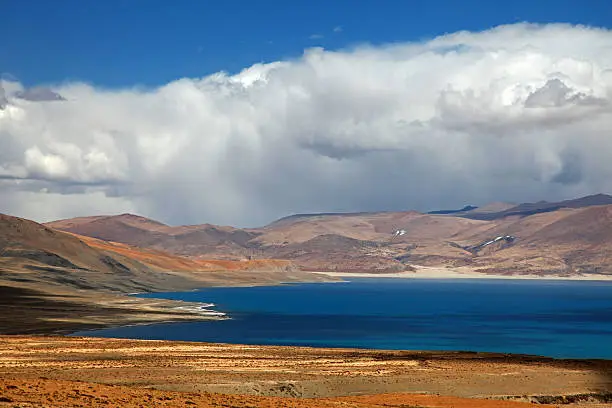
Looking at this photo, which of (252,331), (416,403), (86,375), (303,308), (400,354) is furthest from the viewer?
(303,308)

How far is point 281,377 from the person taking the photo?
191 ft

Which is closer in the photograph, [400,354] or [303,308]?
[400,354]

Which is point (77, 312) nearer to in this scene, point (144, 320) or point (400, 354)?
point (144, 320)

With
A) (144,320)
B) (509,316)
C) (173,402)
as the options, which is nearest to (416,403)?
(173,402)

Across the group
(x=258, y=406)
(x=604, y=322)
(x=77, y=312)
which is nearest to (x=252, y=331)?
(x=77, y=312)

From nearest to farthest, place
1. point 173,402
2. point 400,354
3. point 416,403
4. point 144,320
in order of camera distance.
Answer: point 173,402 < point 416,403 < point 400,354 < point 144,320

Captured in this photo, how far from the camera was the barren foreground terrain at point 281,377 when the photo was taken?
140 ft

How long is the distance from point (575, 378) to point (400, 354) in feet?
63.8

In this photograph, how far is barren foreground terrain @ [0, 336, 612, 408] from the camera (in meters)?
42.5

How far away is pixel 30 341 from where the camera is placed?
79.4 metres

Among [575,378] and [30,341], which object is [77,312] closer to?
[30,341]

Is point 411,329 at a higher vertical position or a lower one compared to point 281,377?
lower

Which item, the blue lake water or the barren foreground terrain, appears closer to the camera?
the barren foreground terrain

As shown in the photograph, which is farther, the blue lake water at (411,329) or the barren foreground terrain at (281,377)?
the blue lake water at (411,329)
